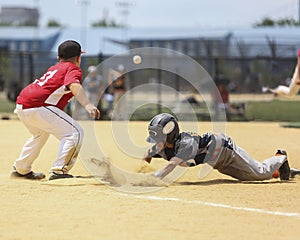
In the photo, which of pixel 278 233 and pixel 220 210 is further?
pixel 220 210

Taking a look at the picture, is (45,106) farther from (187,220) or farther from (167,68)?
(167,68)

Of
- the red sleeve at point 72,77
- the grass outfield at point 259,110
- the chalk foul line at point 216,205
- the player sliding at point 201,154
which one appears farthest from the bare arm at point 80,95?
the grass outfield at point 259,110

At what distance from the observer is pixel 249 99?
27.4 meters

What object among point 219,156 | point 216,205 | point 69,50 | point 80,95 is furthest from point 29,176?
point 216,205

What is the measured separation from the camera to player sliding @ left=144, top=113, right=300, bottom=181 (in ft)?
27.6

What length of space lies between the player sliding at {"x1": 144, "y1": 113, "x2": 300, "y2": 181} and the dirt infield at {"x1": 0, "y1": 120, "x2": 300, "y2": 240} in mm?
196

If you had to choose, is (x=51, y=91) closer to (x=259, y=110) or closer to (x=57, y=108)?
(x=57, y=108)

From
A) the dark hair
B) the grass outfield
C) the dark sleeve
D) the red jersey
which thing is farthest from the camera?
the grass outfield

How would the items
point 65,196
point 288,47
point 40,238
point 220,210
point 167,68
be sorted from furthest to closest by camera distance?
1. point 288,47
2. point 167,68
3. point 65,196
4. point 220,210
5. point 40,238

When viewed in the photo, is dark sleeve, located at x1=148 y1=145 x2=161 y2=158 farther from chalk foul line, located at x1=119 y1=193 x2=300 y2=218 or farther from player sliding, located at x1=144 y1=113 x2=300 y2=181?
chalk foul line, located at x1=119 y1=193 x2=300 y2=218

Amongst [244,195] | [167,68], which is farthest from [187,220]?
[167,68]

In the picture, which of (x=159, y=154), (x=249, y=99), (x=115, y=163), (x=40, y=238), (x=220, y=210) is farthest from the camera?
(x=249, y=99)

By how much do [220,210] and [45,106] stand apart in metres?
3.20

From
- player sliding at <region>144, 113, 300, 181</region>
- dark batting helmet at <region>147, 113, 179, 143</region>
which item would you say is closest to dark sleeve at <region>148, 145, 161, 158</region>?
player sliding at <region>144, 113, 300, 181</region>
